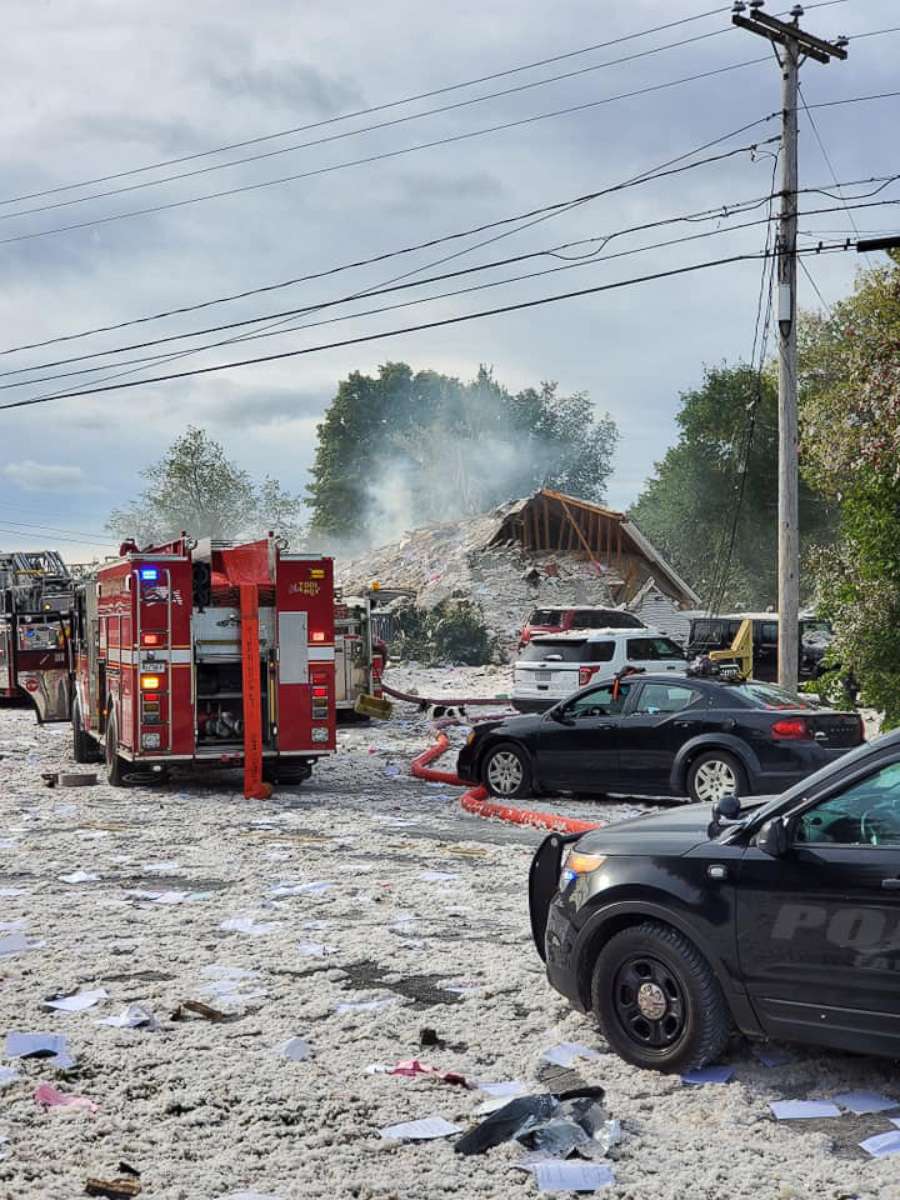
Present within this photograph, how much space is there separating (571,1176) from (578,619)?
92.1ft

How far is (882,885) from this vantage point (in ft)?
16.9

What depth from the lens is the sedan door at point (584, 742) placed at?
13.8 m

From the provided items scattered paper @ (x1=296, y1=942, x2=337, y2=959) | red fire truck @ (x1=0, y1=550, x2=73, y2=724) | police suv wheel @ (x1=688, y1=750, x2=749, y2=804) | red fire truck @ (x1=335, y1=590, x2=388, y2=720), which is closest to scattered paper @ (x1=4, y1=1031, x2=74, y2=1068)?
scattered paper @ (x1=296, y1=942, x2=337, y2=959)

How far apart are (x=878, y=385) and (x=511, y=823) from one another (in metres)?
8.59

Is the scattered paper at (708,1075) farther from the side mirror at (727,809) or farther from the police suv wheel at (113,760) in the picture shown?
the police suv wheel at (113,760)

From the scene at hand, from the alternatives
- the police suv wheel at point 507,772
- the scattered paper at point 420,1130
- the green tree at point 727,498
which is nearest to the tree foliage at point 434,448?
the green tree at point 727,498

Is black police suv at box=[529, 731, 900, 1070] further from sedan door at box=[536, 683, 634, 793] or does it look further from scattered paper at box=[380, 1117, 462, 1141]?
sedan door at box=[536, 683, 634, 793]

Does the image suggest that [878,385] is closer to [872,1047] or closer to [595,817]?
[595,817]

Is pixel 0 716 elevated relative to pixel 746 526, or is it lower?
lower

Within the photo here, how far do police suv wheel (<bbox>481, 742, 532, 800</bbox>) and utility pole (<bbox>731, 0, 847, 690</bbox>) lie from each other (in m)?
5.77

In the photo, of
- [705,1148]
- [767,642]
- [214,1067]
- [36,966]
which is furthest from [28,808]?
[767,642]

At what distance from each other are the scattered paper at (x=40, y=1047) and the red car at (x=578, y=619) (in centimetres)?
2594

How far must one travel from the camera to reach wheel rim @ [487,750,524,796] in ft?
47.1

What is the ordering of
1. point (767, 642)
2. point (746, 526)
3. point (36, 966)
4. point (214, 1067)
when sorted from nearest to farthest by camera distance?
point (214, 1067) < point (36, 966) < point (767, 642) < point (746, 526)
